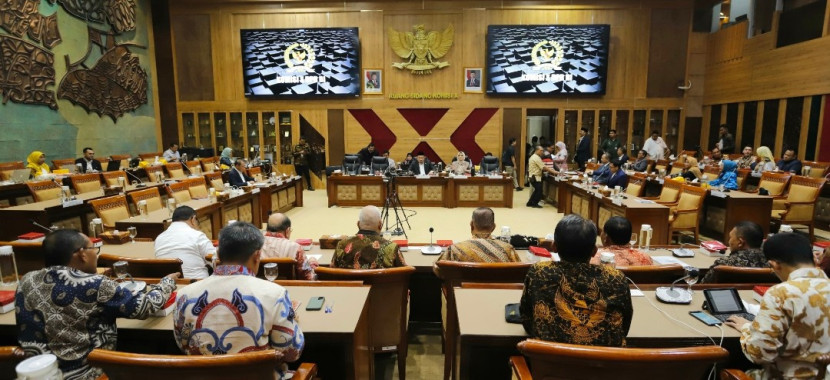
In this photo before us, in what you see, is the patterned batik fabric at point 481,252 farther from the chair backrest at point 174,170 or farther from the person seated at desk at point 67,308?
the chair backrest at point 174,170

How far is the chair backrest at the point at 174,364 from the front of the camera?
1312 millimetres

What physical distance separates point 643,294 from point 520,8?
431 inches

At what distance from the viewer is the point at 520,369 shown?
170 centimetres

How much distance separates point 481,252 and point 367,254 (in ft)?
2.28

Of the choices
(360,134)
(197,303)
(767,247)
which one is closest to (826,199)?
(767,247)

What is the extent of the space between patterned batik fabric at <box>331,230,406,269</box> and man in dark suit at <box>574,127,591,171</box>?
9.56 meters

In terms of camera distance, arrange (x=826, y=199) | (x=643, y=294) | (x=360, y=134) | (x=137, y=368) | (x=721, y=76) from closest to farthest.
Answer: (x=137, y=368), (x=643, y=294), (x=826, y=199), (x=721, y=76), (x=360, y=134)

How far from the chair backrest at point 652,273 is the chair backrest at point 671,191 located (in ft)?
13.7

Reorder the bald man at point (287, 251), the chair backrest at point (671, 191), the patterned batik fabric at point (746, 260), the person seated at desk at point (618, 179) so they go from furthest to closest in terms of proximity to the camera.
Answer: the person seated at desk at point (618, 179)
the chair backrest at point (671, 191)
the bald man at point (287, 251)
the patterned batik fabric at point (746, 260)

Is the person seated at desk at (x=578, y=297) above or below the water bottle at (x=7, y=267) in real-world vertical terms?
above

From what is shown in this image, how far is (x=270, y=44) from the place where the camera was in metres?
11.8

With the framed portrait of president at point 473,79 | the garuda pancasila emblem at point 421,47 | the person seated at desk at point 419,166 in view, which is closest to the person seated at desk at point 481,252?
the person seated at desk at point 419,166

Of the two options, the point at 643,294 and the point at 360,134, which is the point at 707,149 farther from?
the point at 643,294

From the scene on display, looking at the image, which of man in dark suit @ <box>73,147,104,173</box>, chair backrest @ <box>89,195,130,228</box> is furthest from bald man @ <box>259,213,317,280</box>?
man in dark suit @ <box>73,147,104,173</box>
